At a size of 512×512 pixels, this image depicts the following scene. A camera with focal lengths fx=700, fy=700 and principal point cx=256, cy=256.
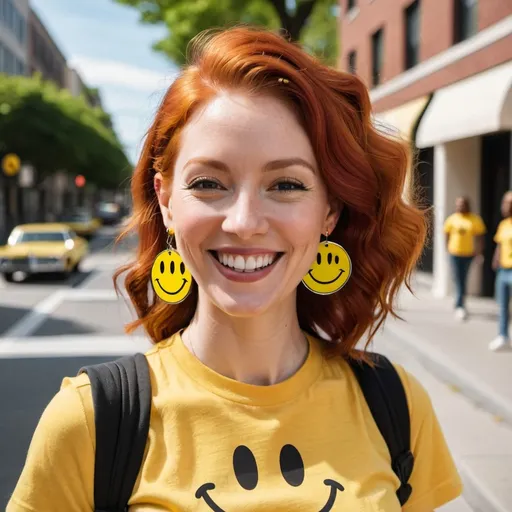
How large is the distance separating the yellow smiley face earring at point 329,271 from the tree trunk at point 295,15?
861 inches

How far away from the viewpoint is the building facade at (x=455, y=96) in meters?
11.5

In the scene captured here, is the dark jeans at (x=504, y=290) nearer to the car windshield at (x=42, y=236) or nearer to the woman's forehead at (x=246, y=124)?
the woman's forehead at (x=246, y=124)

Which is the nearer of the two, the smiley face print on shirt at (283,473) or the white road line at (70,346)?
the smiley face print on shirt at (283,473)

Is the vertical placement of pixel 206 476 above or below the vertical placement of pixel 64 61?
below

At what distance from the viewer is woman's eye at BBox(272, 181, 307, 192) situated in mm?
1682

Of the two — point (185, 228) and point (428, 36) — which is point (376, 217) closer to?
point (185, 228)

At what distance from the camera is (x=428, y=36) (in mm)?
14914

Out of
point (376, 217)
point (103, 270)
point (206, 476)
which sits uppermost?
point (376, 217)

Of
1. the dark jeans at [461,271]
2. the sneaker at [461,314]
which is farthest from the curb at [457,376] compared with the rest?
the dark jeans at [461,271]

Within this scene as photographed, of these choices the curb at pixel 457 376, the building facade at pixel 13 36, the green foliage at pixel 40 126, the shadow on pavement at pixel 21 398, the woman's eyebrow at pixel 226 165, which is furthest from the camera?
the building facade at pixel 13 36

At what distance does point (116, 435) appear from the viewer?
158 cm

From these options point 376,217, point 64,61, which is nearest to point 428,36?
point 376,217

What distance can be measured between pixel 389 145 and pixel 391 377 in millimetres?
631

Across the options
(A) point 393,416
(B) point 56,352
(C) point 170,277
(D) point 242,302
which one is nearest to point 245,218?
(D) point 242,302
